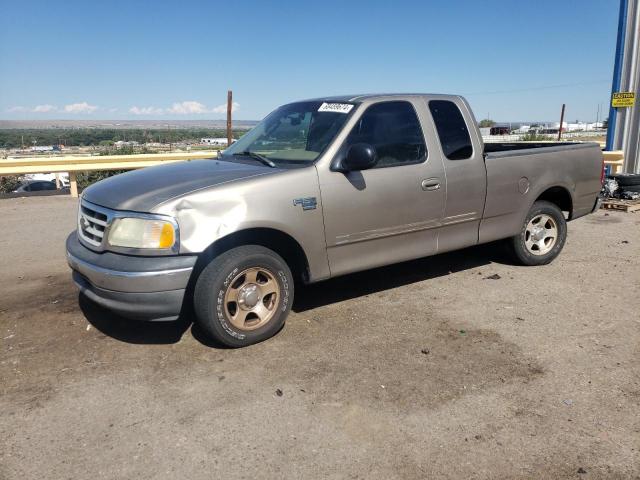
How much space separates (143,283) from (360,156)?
6.14 ft

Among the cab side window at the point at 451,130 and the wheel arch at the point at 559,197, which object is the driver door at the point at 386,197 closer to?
the cab side window at the point at 451,130

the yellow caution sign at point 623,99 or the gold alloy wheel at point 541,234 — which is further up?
the yellow caution sign at point 623,99

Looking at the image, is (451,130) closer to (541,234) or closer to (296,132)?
(296,132)

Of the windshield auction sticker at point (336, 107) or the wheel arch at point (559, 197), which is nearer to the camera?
the windshield auction sticker at point (336, 107)

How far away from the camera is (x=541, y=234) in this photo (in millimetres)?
5973

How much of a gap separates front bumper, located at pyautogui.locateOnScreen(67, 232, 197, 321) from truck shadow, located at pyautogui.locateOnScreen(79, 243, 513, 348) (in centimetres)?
35

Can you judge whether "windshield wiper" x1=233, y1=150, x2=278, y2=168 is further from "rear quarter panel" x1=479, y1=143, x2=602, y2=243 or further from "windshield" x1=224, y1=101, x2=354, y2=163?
"rear quarter panel" x1=479, y1=143, x2=602, y2=243

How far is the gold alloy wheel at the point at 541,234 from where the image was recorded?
5.89 m

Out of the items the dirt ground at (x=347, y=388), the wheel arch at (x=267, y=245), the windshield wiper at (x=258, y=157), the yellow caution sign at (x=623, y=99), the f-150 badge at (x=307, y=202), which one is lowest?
the dirt ground at (x=347, y=388)

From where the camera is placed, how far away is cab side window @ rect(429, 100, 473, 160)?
4.96 m

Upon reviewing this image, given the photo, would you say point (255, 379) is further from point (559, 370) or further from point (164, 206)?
point (559, 370)

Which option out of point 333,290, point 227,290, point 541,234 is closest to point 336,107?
point 333,290

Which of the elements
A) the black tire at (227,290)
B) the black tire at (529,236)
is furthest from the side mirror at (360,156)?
the black tire at (529,236)

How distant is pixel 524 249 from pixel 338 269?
2639 millimetres
